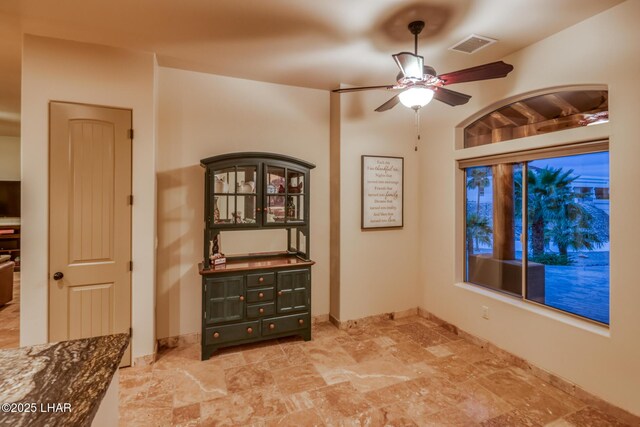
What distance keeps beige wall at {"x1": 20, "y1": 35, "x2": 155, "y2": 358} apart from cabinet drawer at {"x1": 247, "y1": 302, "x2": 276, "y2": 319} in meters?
0.94

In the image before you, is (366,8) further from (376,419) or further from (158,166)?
(376,419)

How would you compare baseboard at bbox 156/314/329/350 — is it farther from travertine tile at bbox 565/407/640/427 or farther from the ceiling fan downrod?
the ceiling fan downrod

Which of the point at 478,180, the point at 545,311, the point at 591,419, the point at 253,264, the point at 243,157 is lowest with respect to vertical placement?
the point at 591,419

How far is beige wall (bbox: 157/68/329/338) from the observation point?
3420 mm

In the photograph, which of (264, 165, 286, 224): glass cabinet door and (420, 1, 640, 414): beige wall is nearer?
(420, 1, 640, 414): beige wall

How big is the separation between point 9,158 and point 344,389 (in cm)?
893

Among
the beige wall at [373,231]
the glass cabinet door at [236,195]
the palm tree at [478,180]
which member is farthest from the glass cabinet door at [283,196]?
the palm tree at [478,180]

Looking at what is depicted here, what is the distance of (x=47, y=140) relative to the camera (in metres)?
2.78

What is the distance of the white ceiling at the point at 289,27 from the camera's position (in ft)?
7.71

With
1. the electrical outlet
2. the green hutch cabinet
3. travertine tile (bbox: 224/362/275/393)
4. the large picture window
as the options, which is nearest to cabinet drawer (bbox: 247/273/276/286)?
the green hutch cabinet

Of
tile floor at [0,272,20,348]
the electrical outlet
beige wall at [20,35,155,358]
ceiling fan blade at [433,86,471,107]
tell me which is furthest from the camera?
tile floor at [0,272,20,348]

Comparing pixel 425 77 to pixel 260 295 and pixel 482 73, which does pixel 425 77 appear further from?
pixel 260 295

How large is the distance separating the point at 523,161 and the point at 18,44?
488cm

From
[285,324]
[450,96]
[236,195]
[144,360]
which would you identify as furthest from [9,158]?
[450,96]
